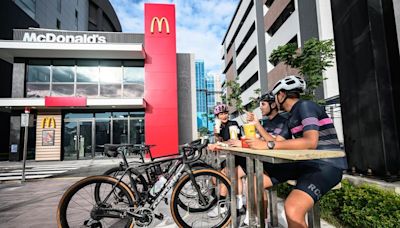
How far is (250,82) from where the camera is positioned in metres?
32.6

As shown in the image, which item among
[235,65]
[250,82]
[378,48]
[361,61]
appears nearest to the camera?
[378,48]

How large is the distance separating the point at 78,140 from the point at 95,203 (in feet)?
46.9

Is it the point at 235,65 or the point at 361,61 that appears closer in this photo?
the point at 361,61

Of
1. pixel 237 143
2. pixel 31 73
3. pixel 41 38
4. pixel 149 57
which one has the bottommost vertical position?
pixel 237 143

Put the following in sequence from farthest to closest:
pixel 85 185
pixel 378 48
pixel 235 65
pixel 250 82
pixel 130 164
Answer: pixel 235 65, pixel 250 82, pixel 378 48, pixel 130 164, pixel 85 185

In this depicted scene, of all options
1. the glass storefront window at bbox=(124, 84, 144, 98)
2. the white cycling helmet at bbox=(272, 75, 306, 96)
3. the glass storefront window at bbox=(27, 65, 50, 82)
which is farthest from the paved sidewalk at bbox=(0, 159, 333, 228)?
the glass storefront window at bbox=(27, 65, 50, 82)

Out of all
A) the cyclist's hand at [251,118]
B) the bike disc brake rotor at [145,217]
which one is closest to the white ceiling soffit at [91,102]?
the bike disc brake rotor at [145,217]

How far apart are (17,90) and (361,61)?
18.1 metres

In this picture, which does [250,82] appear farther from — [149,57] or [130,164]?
[130,164]

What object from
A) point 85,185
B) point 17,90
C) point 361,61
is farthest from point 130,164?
point 17,90

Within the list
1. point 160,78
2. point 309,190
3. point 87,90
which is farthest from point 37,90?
point 309,190

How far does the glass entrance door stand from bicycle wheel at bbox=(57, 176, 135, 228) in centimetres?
1386

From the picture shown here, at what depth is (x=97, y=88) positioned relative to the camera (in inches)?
614

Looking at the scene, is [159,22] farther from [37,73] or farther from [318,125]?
[318,125]
